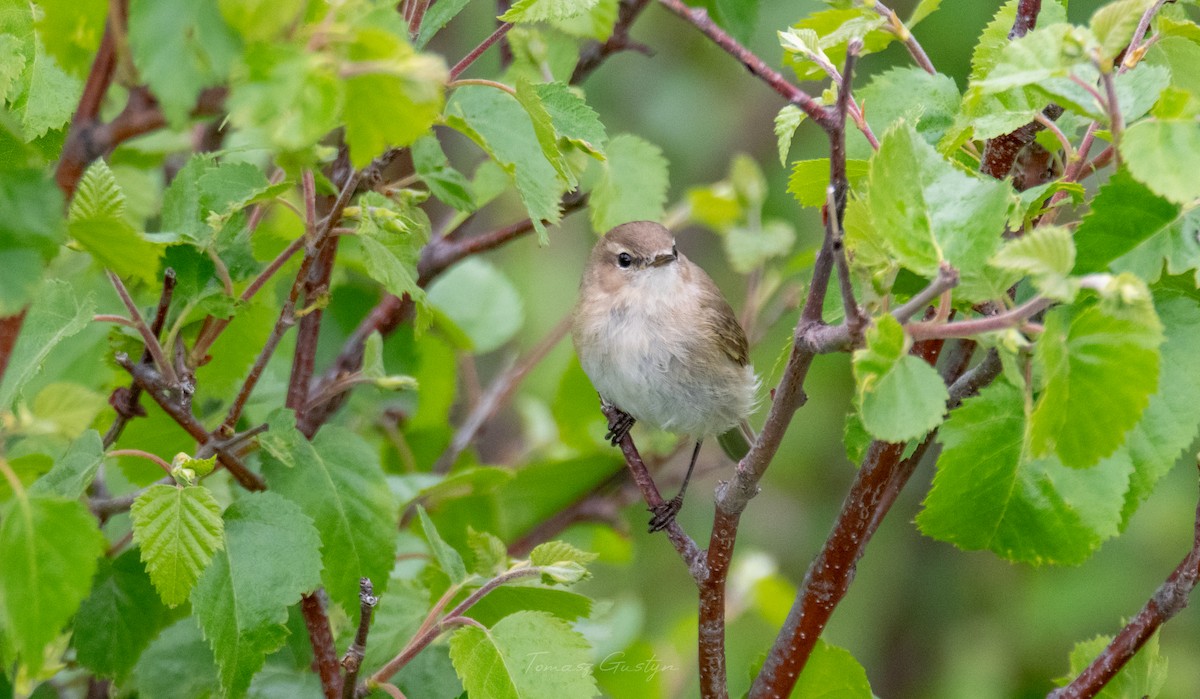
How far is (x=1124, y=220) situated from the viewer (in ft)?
5.08

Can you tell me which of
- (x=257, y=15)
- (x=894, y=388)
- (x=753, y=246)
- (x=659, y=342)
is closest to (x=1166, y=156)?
(x=894, y=388)

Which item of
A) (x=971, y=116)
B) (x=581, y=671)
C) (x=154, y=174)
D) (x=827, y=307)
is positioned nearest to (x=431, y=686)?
(x=581, y=671)

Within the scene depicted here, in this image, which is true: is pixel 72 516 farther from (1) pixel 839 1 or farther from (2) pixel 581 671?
(1) pixel 839 1

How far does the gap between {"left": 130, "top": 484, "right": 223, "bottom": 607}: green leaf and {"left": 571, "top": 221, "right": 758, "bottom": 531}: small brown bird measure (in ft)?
5.52

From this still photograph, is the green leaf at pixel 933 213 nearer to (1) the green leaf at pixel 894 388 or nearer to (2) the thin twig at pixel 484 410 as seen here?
(1) the green leaf at pixel 894 388

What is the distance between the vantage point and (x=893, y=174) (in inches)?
57.2

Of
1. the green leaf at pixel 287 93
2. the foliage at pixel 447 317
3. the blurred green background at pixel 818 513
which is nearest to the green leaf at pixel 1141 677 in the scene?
the foliage at pixel 447 317

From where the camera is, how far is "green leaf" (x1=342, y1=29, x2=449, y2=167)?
3.63ft

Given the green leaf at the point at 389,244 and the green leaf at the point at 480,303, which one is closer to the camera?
the green leaf at the point at 389,244

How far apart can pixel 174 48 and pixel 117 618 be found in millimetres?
1234

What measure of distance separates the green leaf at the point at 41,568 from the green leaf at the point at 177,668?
82 cm

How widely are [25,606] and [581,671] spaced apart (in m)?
0.81

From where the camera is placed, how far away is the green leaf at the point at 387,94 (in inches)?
43.5

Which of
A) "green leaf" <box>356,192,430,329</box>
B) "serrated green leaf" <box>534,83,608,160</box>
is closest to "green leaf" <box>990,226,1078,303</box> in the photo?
"serrated green leaf" <box>534,83,608,160</box>
